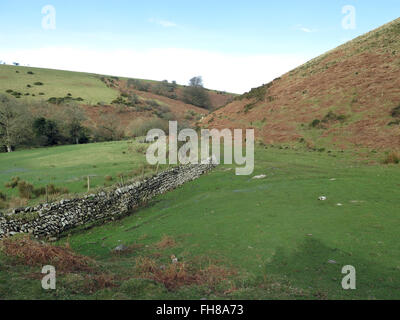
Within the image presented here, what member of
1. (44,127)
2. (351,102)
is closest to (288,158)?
(351,102)

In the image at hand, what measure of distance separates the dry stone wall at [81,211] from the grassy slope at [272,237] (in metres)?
0.75

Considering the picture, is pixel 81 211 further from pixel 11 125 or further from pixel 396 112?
pixel 11 125

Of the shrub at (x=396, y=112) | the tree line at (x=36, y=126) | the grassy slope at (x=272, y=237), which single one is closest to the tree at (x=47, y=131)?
the tree line at (x=36, y=126)

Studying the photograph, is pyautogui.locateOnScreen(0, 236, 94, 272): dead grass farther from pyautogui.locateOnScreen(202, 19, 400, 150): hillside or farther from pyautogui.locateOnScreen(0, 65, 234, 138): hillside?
pyautogui.locateOnScreen(0, 65, 234, 138): hillside

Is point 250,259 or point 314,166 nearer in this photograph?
point 250,259

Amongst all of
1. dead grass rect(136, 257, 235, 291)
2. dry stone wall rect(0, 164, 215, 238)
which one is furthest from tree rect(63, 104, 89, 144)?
dead grass rect(136, 257, 235, 291)

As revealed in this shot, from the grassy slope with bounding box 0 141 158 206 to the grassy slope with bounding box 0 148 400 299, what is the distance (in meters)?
5.30

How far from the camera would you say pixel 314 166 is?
20547mm

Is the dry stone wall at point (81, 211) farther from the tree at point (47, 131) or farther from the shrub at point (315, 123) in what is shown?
the tree at point (47, 131)

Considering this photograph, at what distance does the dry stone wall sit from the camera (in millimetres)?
11416

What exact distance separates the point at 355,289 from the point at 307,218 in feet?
14.6

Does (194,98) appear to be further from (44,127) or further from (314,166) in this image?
(314,166)

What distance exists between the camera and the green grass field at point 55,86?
7712cm

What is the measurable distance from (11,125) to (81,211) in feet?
119
